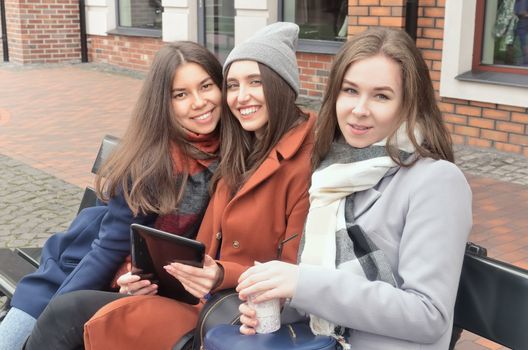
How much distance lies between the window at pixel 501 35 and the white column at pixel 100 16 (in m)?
7.77

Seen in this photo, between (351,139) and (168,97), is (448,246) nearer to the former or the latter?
(351,139)

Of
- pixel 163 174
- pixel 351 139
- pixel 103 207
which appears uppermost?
pixel 351 139

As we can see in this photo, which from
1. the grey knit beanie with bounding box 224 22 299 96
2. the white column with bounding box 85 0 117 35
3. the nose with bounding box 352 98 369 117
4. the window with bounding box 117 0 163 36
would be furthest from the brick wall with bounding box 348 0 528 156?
the white column with bounding box 85 0 117 35

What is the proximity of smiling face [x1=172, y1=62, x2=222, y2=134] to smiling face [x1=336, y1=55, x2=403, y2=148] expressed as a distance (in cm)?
68

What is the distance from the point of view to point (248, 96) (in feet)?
8.18

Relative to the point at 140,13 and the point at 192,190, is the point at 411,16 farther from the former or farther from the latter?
the point at 140,13

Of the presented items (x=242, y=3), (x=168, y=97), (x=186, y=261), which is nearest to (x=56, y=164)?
(x=242, y=3)

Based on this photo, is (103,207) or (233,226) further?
(103,207)

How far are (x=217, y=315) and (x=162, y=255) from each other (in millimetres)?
287

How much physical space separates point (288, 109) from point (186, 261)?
25.8 inches

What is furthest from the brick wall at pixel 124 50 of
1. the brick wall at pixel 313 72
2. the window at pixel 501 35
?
the window at pixel 501 35

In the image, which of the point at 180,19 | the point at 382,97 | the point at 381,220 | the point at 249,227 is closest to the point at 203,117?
the point at 249,227

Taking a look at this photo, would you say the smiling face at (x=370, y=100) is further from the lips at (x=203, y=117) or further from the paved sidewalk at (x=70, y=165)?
the paved sidewalk at (x=70, y=165)

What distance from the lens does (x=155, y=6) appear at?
1228 centimetres
